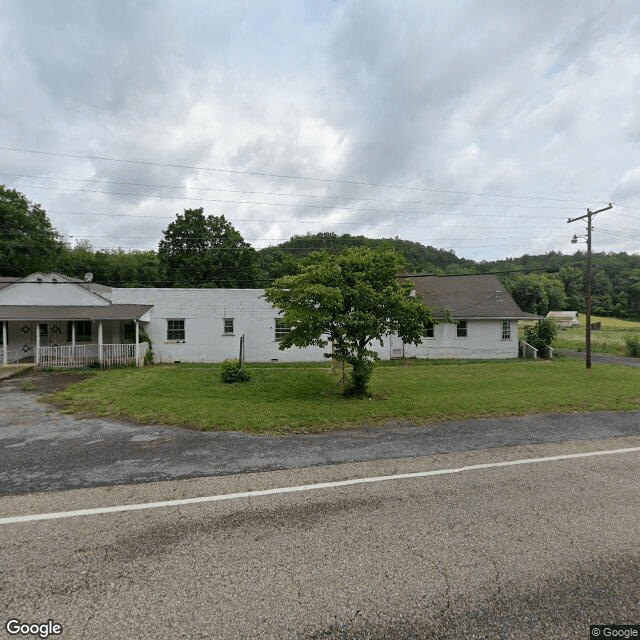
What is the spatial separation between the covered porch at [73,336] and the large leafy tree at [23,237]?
13.6 metres

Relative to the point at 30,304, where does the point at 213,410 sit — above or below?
below

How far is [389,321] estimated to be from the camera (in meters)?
11.3

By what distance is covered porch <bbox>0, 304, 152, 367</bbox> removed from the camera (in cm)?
1772

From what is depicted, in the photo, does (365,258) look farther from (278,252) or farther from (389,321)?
(278,252)

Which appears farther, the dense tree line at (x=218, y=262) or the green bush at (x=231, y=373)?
the dense tree line at (x=218, y=262)

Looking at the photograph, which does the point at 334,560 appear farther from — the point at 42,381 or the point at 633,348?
the point at 633,348

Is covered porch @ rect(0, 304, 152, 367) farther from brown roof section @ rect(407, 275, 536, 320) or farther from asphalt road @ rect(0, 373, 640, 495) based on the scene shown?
brown roof section @ rect(407, 275, 536, 320)

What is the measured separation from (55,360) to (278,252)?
1300 inches

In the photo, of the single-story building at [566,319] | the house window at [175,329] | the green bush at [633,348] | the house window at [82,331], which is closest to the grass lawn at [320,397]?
the house window at [175,329]

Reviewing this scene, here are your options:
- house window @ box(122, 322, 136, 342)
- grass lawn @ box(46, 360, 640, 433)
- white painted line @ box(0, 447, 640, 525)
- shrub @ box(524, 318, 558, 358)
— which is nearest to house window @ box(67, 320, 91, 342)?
house window @ box(122, 322, 136, 342)

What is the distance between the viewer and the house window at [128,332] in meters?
20.0

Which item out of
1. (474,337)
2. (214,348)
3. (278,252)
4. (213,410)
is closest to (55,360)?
(214,348)

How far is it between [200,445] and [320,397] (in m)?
4.90

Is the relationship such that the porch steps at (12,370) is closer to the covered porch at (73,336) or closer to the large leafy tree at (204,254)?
the covered porch at (73,336)
